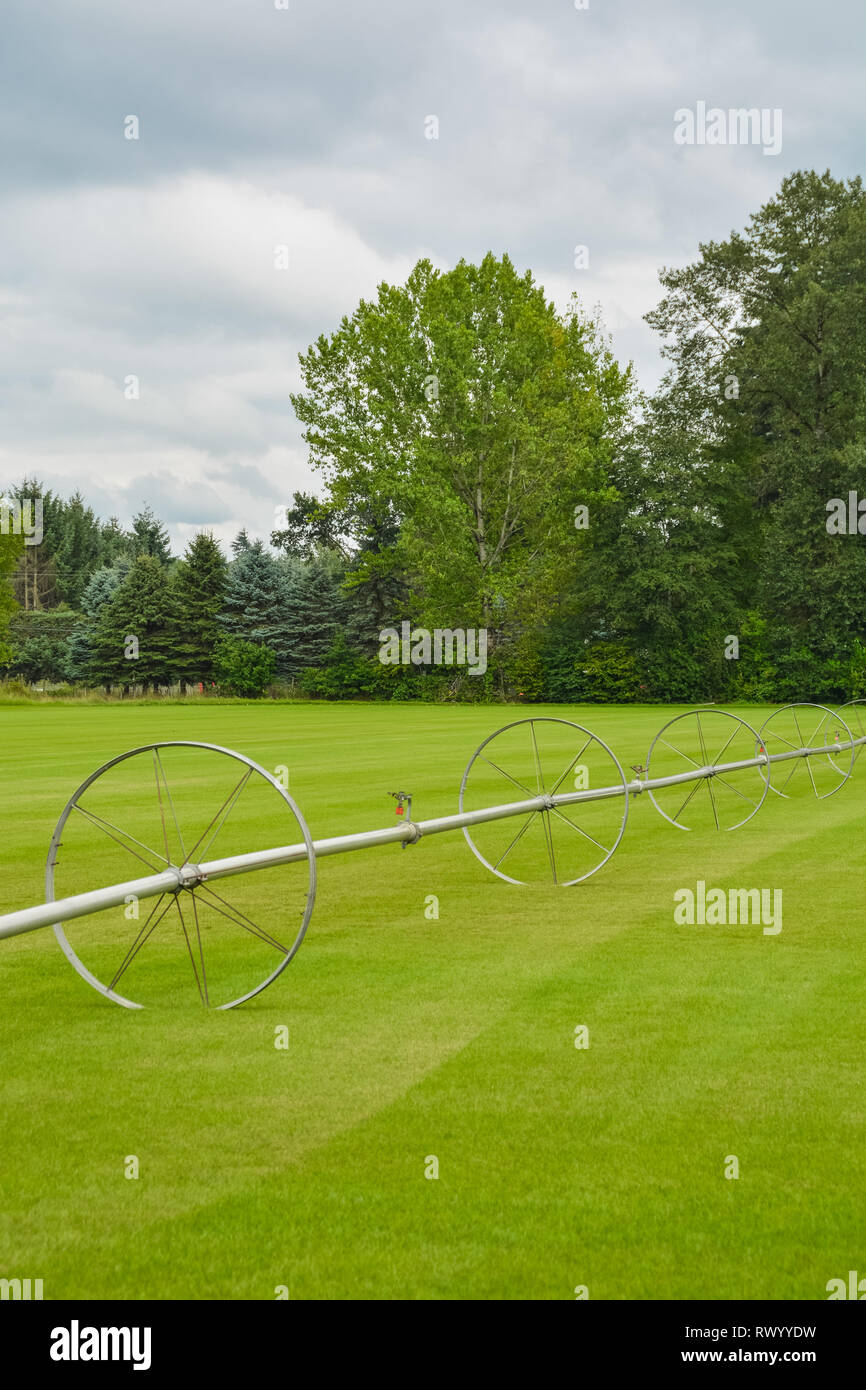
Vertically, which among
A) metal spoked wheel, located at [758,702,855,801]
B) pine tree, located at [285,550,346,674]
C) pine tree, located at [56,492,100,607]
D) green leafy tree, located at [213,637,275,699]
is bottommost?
metal spoked wheel, located at [758,702,855,801]

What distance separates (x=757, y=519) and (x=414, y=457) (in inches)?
653

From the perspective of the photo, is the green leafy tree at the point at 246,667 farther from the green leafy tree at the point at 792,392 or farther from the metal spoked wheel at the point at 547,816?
the metal spoked wheel at the point at 547,816

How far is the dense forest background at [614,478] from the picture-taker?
167 feet

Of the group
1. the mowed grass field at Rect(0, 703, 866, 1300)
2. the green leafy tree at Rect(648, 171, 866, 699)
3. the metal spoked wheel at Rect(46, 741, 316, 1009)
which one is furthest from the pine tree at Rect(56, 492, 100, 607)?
the mowed grass field at Rect(0, 703, 866, 1300)

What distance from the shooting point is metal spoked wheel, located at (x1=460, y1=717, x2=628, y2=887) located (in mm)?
10016

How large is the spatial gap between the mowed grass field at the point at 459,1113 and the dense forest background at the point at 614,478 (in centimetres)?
4424

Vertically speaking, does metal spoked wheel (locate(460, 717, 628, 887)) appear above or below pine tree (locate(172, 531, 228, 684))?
below

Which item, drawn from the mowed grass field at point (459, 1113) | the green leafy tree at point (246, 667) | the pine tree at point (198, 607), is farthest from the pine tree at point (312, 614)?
the mowed grass field at point (459, 1113)

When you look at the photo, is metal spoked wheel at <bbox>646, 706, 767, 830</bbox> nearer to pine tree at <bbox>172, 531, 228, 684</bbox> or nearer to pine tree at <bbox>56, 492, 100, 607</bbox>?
pine tree at <bbox>172, 531, 228, 684</bbox>

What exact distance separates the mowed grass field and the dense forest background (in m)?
44.2

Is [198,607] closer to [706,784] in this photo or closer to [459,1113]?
[706,784]
